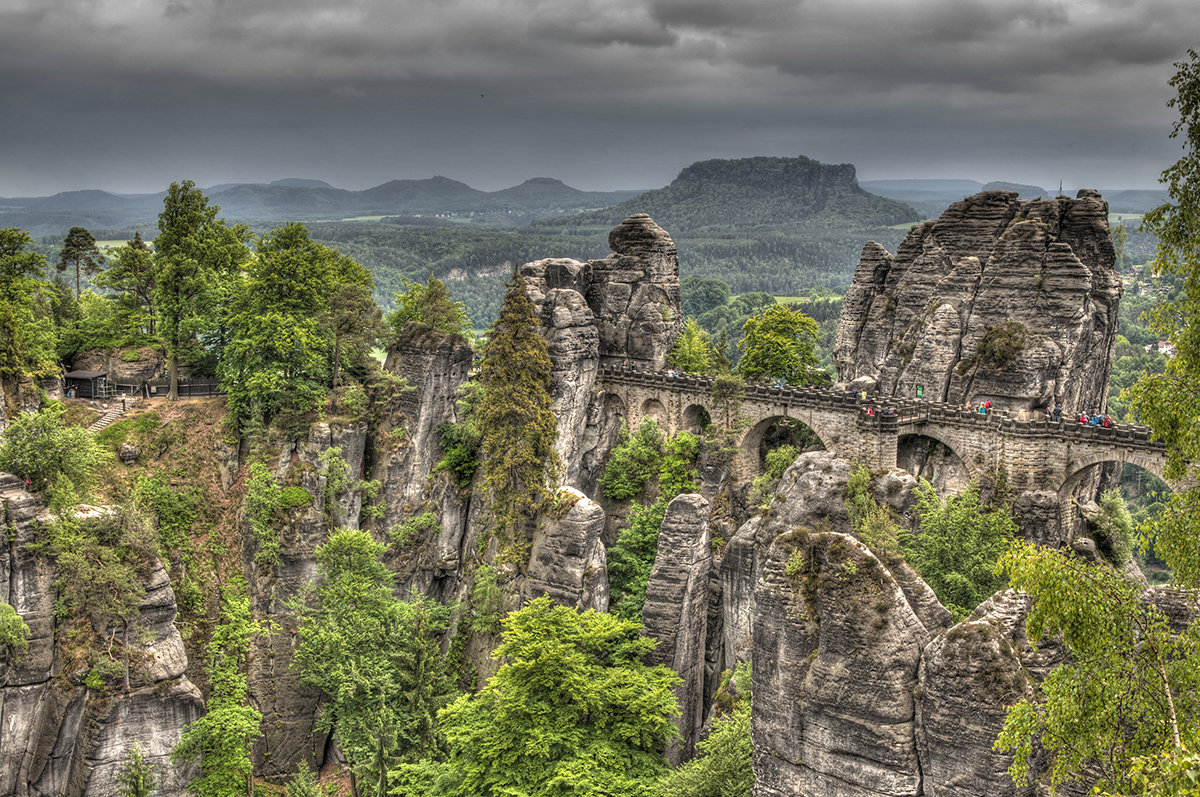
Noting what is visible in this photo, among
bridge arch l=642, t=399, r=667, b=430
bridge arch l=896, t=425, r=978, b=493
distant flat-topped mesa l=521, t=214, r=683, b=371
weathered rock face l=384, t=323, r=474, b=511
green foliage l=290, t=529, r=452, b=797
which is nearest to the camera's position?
green foliage l=290, t=529, r=452, b=797

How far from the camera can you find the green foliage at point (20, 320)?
42.7 meters

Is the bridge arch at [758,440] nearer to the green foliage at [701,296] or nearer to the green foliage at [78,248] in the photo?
the green foliage at [78,248]

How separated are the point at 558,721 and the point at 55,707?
20658 millimetres

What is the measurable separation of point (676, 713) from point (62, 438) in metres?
27.1

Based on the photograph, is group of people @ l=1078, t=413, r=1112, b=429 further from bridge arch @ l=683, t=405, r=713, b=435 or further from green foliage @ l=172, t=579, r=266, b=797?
green foliage @ l=172, t=579, r=266, b=797

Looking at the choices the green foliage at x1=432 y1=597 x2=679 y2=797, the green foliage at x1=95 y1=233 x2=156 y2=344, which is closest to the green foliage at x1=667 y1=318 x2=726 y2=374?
the green foliage at x1=432 y1=597 x2=679 y2=797

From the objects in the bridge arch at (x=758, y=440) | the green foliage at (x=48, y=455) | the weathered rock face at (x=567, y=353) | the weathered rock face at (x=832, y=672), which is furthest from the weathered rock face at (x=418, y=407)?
the weathered rock face at (x=832, y=672)

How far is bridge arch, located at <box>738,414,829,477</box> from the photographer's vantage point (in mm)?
46656

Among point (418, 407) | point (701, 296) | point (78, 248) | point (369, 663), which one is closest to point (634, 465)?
point (418, 407)

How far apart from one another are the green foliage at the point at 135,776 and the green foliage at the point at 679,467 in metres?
25.1

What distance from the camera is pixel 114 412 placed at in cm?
4666

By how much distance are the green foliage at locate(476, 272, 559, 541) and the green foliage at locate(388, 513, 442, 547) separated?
6637 millimetres

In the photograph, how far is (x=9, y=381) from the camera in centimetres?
4297

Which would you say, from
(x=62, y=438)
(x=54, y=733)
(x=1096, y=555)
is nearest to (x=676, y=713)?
(x=1096, y=555)
